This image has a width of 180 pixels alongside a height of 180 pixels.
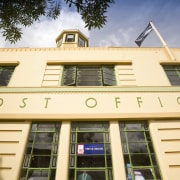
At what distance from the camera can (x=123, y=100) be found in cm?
731

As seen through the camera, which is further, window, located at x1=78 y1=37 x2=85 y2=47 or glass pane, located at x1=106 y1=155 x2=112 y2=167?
window, located at x1=78 y1=37 x2=85 y2=47

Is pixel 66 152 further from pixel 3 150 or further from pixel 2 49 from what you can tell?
pixel 2 49

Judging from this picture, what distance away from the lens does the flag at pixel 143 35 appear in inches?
490

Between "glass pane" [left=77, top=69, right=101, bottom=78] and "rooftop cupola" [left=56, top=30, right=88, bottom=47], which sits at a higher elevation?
"rooftop cupola" [left=56, top=30, right=88, bottom=47]

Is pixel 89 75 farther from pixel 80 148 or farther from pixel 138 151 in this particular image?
pixel 138 151

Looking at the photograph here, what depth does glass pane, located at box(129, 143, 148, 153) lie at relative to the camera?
20.7ft

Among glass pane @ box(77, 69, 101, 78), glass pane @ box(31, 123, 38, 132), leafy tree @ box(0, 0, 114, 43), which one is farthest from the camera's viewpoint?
glass pane @ box(77, 69, 101, 78)

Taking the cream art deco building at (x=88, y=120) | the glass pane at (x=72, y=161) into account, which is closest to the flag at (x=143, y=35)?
the cream art deco building at (x=88, y=120)

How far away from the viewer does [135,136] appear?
6.70 metres

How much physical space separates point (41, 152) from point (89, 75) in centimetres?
437

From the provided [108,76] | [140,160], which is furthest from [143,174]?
[108,76]

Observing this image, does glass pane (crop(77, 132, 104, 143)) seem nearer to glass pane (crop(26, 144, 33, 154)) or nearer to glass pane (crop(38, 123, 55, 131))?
glass pane (crop(38, 123, 55, 131))

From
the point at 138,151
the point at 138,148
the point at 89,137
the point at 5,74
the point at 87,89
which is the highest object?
the point at 5,74

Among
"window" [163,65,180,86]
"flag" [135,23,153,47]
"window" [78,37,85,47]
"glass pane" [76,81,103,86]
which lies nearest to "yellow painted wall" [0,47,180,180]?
"window" [163,65,180,86]
